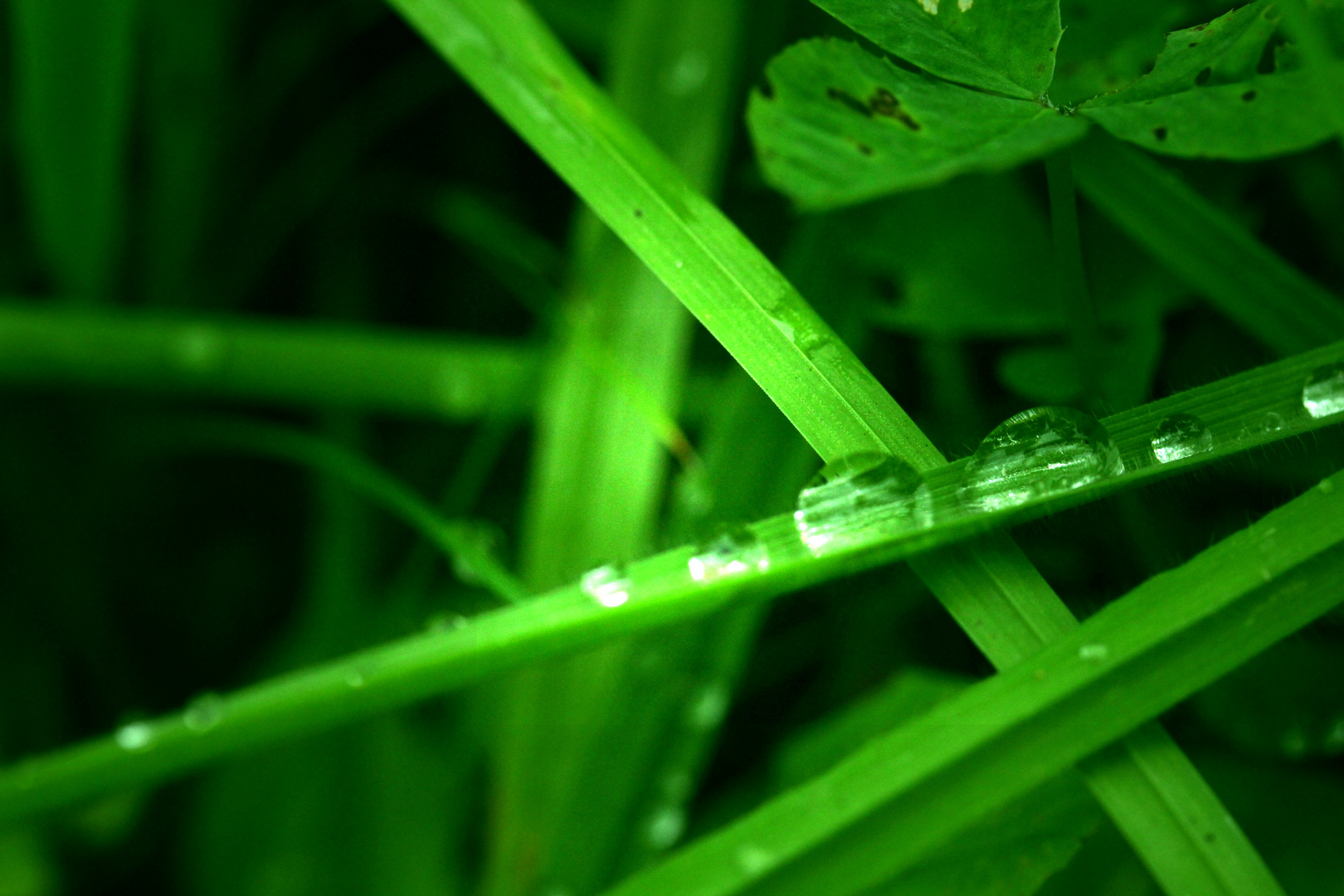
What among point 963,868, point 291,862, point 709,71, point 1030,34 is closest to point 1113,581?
point 963,868

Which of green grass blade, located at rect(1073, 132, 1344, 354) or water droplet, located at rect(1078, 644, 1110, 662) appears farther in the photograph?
green grass blade, located at rect(1073, 132, 1344, 354)

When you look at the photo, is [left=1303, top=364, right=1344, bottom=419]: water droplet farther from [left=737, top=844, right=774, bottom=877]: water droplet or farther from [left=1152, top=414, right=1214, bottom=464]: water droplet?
[left=737, top=844, right=774, bottom=877]: water droplet

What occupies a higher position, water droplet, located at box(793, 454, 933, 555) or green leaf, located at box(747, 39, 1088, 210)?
green leaf, located at box(747, 39, 1088, 210)

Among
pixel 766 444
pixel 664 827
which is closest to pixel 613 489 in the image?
pixel 766 444

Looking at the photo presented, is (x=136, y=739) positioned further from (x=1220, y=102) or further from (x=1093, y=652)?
(x=1220, y=102)

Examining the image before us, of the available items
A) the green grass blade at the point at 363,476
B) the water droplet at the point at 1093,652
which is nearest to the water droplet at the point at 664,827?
the green grass blade at the point at 363,476

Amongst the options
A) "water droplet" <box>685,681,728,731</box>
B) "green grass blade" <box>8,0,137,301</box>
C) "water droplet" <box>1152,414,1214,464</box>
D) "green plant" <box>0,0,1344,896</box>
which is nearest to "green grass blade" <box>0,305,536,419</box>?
"green plant" <box>0,0,1344,896</box>

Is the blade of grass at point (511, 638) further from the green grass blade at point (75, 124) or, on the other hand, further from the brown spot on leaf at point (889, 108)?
the green grass blade at point (75, 124)

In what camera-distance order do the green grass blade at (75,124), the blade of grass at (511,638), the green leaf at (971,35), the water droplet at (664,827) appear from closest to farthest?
the blade of grass at (511,638), the green leaf at (971,35), the water droplet at (664,827), the green grass blade at (75,124)

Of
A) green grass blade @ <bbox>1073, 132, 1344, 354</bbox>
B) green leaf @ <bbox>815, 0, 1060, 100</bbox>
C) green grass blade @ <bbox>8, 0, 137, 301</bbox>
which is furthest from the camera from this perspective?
green grass blade @ <bbox>8, 0, 137, 301</bbox>
